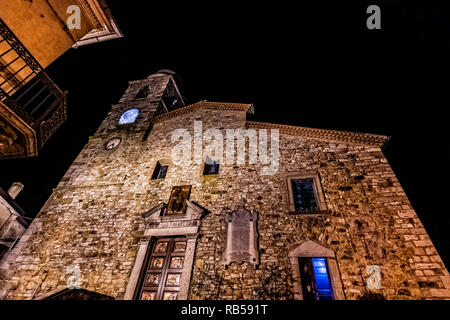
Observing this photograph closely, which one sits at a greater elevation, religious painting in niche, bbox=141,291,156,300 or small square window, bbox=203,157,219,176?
small square window, bbox=203,157,219,176

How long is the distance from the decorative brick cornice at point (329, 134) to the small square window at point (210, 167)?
2421 millimetres

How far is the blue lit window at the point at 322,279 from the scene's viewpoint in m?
5.25

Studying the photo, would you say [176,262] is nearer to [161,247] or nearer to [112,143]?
[161,247]

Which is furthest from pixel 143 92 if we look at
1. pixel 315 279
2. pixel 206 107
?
pixel 315 279

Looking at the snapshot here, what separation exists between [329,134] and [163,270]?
296 inches

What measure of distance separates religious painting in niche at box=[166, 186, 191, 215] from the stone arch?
3.87 m

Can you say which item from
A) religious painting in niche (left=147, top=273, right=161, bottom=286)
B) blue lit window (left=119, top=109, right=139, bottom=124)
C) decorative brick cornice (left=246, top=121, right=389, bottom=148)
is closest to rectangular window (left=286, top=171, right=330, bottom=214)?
decorative brick cornice (left=246, top=121, right=389, bottom=148)

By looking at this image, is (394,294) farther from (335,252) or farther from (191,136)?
(191,136)

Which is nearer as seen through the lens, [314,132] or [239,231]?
[239,231]

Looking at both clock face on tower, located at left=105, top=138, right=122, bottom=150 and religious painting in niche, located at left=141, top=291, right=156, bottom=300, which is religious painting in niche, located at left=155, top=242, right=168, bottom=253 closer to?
religious painting in niche, located at left=141, top=291, right=156, bottom=300

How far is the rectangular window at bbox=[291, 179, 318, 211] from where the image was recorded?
22.6ft

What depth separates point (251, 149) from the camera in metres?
8.82

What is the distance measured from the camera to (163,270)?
6.52 meters
